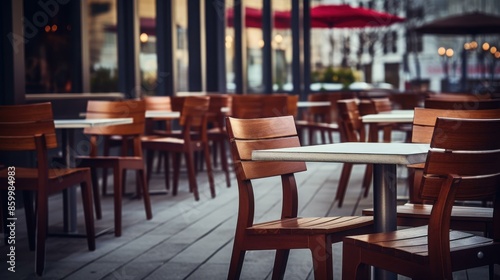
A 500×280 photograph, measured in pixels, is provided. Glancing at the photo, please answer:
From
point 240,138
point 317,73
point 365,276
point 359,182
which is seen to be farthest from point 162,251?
point 317,73

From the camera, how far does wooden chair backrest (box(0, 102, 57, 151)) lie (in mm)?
4293

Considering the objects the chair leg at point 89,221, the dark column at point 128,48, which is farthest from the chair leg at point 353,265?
the dark column at point 128,48

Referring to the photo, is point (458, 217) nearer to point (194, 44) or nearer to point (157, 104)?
point (157, 104)

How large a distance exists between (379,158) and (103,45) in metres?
7.07

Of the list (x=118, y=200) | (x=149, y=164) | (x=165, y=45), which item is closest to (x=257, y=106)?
(x=149, y=164)

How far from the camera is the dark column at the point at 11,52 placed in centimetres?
584

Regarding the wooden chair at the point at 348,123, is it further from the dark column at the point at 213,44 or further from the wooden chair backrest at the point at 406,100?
the dark column at the point at 213,44

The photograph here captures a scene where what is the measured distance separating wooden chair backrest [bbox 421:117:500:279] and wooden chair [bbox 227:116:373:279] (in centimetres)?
40

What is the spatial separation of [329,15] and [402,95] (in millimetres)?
4853

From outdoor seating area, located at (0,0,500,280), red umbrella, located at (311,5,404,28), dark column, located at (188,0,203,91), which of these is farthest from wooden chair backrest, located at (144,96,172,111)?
red umbrella, located at (311,5,404,28)

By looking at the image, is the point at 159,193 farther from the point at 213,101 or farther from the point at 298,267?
the point at 298,267

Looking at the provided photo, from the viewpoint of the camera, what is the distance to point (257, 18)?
1355 centimetres

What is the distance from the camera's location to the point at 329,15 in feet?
45.4

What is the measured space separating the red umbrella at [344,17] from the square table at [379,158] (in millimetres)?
10741
